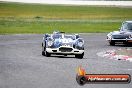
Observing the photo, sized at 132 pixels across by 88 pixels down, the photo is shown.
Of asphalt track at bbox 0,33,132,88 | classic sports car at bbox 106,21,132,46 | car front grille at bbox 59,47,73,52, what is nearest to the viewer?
asphalt track at bbox 0,33,132,88

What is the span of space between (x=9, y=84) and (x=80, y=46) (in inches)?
363

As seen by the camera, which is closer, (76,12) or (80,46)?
(80,46)

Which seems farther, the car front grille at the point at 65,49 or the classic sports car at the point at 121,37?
the classic sports car at the point at 121,37

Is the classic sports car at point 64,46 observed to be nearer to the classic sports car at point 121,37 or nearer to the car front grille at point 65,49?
the car front grille at point 65,49

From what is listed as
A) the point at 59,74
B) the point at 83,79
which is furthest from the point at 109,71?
the point at 83,79

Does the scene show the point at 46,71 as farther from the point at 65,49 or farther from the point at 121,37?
the point at 121,37

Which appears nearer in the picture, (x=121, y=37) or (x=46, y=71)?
(x=46, y=71)

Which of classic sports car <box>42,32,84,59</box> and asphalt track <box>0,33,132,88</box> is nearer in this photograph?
asphalt track <box>0,33,132,88</box>

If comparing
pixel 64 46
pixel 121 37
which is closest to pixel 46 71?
pixel 64 46

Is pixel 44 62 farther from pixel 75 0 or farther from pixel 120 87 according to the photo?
pixel 75 0

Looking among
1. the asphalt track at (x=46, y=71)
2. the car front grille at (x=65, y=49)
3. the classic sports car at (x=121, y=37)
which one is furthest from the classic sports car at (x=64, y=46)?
the classic sports car at (x=121, y=37)

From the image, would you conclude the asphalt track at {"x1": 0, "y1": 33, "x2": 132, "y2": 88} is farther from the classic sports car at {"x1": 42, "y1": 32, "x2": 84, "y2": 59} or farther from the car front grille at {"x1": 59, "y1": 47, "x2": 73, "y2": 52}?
the car front grille at {"x1": 59, "y1": 47, "x2": 73, "y2": 52}

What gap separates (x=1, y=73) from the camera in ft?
50.0

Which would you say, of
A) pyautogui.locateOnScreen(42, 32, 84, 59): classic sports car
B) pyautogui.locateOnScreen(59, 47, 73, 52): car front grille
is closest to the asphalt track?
pyautogui.locateOnScreen(42, 32, 84, 59): classic sports car
